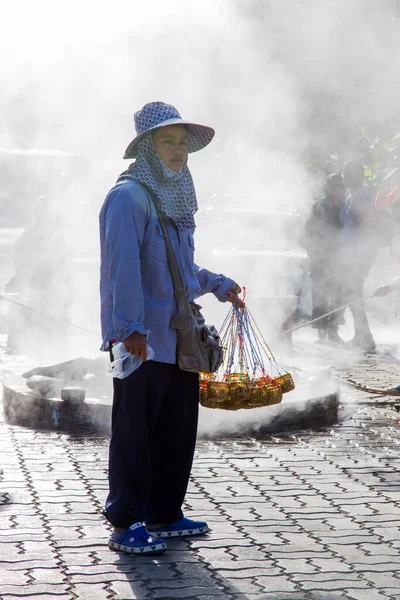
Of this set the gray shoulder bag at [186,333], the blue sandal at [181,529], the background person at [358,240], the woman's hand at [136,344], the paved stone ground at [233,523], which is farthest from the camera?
the background person at [358,240]

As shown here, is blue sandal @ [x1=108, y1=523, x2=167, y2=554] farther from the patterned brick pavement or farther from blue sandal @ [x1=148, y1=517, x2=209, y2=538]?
blue sandal @ [x1=148, y1=517, x2=209, y2=538]

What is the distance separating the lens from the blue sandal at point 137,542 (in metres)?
4.05

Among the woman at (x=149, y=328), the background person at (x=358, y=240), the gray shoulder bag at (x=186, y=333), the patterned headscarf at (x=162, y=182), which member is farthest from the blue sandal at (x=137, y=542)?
the background person at (x=358, y=240)

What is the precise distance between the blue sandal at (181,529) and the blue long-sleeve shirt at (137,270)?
701 mm

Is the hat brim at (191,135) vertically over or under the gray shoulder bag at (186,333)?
over

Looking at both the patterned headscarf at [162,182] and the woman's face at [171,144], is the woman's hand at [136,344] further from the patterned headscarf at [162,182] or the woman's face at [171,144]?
the woman's face at [171,144]

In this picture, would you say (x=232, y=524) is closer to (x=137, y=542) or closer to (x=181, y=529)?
(x=181, y=529)

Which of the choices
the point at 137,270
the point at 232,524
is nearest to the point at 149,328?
the point at 137,270

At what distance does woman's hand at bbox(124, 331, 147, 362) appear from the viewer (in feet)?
13.1

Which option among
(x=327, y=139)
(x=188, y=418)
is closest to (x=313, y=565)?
(x=188, y=418)

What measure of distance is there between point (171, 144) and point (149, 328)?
2.50 ft

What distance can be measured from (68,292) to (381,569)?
9.93 m

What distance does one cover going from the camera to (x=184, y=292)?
423cm

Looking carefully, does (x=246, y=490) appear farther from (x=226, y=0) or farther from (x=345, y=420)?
(x=226, y=0)
